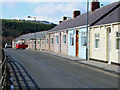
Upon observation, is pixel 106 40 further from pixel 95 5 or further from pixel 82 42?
pixel 95 5

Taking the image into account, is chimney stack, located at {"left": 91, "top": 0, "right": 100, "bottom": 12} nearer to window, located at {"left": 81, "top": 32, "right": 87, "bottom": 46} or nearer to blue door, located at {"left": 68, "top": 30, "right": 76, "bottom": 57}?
blue door, located at {"left": 68, "top": 30, "right": 76, "bottom": 57}

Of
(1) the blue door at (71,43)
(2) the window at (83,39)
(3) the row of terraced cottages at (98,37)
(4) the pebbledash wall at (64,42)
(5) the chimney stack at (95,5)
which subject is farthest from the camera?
(4) the pebbledash wall at (64,42)

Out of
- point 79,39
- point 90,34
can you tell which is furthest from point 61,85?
point 79,39

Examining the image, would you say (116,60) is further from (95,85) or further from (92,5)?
(92,5)

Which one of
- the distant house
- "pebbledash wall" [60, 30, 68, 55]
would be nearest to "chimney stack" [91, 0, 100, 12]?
"pebbledash wall" [60, 30, 68, 55]

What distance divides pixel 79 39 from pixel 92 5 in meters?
6.10

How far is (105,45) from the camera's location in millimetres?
18219

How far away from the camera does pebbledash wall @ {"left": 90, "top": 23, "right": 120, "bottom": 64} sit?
54.6ft

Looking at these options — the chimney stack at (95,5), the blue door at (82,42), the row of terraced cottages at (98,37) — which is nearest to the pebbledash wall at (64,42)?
the row of terraced cottages at (98,37)

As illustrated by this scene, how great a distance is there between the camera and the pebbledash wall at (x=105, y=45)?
16641 mm

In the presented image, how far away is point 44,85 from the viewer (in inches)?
383

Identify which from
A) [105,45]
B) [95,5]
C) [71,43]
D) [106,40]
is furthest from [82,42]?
[95,5]

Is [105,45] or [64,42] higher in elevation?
[64,42]

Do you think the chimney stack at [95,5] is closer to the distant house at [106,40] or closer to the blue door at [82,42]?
the blue door at [82,42]
